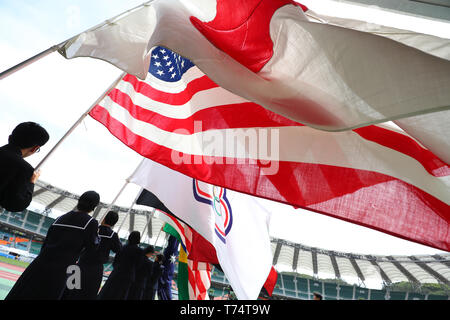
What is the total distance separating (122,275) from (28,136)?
10.1 ft

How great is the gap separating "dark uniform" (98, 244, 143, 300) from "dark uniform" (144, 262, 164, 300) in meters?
1.36

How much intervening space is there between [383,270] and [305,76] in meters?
35.2

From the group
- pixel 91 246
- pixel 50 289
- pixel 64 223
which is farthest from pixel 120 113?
pixel 50 289

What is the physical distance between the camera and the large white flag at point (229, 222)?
8.55ft

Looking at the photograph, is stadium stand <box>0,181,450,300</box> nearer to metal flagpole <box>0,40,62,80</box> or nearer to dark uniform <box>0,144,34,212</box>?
dark uniform <box>0,144,34,212</box>

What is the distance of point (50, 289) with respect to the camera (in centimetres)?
233

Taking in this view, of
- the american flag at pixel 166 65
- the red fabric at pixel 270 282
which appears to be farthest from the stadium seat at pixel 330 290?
the american flag at pixel 166 65

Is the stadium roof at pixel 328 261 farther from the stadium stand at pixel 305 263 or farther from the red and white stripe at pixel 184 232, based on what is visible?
the red and white stripe at pixel 184 232

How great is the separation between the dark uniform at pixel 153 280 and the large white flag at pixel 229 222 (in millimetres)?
3227

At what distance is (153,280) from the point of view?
5953 mm

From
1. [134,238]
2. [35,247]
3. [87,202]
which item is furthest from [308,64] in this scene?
[35,247]

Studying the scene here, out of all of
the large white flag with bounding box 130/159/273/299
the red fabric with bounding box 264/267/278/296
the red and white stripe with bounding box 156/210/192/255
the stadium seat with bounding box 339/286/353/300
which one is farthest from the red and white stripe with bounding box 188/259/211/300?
the stadium seat with bounding box 339/286/353/300

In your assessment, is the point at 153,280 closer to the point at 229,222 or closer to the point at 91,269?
the point at 91,269

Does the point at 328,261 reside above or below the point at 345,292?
above
